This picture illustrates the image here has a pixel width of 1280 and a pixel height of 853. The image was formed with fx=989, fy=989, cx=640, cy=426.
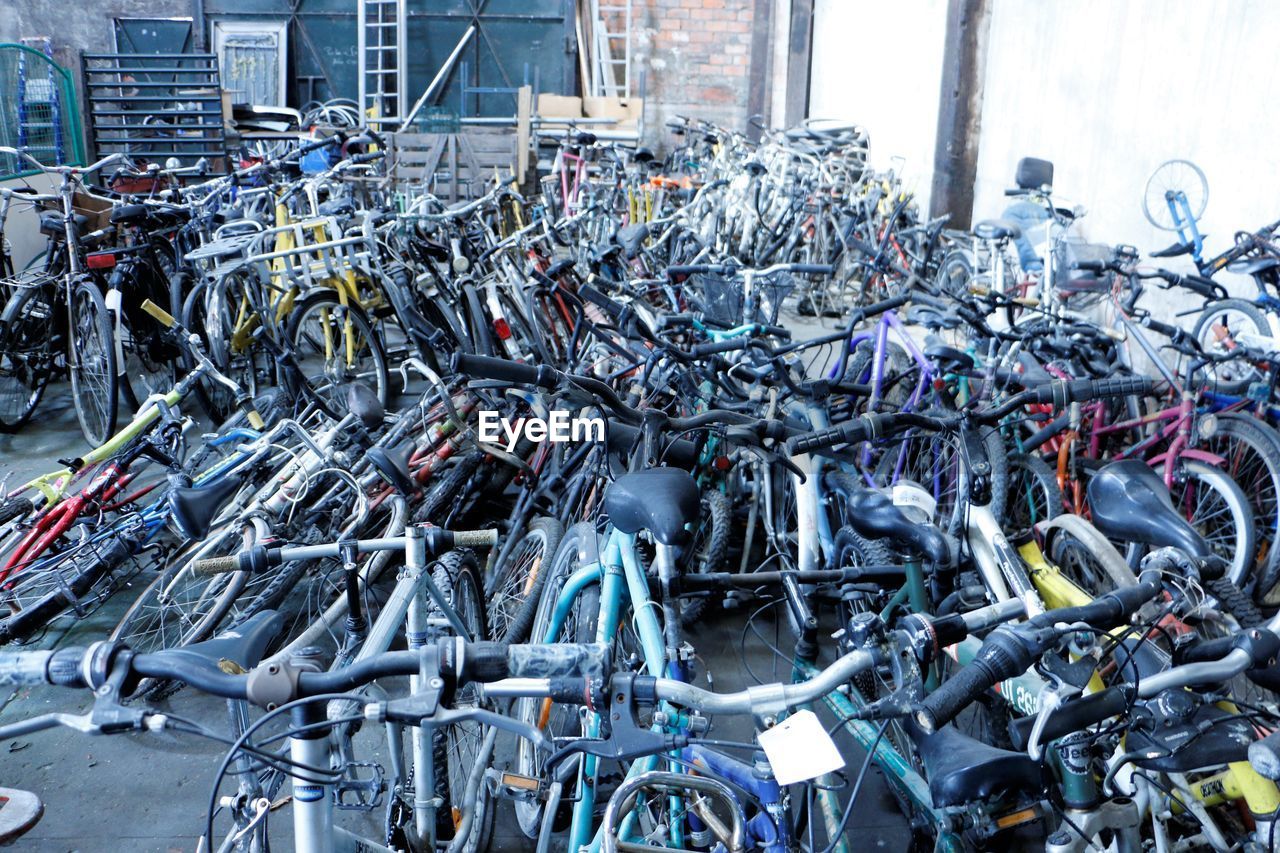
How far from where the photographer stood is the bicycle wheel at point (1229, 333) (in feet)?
11.2

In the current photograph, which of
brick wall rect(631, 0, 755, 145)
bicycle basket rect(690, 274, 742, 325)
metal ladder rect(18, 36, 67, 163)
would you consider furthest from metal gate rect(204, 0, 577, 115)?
bicycle basket rect(690, 274, 742, 325)

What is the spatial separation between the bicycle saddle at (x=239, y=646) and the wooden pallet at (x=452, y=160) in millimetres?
7643

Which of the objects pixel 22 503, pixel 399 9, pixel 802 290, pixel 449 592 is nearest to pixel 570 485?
pixel 449 592

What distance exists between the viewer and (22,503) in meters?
3.23

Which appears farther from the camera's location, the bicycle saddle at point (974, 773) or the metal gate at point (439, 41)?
the metal gate at point (439, 41)

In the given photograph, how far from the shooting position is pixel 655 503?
70.9 inches

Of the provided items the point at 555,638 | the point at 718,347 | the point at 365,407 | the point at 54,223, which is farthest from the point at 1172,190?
the point at 54,223

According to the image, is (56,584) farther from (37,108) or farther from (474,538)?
(37,108)

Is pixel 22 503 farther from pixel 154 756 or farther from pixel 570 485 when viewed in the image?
pixel 570 485

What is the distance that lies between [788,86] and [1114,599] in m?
10.9

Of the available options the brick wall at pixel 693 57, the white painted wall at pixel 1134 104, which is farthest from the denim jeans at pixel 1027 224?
the brick wall at pixel 693 57

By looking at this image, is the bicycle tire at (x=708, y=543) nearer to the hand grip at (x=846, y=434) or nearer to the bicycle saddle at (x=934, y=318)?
the hand grip at (x=846, y=434)

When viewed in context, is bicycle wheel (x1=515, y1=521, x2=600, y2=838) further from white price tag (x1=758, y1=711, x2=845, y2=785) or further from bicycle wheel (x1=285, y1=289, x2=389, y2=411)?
bicycle wheel (x1=285, y1=289, x2=389, y2=411)

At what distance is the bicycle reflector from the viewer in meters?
4.62
